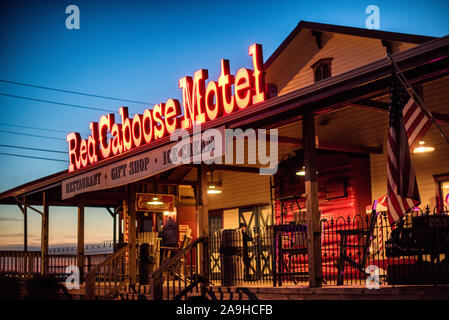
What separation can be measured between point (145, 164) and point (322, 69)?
7.03 m

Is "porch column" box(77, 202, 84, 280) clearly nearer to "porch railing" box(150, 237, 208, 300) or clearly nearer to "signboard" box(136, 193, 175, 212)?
"signboard" box(136, 193, 175, 212)

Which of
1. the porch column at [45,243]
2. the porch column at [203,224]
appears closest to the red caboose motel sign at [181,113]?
the porch column at [203,224]

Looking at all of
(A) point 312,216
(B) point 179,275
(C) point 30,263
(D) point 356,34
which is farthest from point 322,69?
(C) point 30,263

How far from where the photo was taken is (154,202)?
16.8 meters

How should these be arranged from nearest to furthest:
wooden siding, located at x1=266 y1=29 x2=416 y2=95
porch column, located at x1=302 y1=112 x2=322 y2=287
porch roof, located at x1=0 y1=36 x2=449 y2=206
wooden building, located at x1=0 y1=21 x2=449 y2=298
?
porch roof, located at x1=0 y1=36 x2=449 y2=206, wooden building, located at x1=0 y1=21 x2=449 y2=298, porch column, located at x1=302 y1=112 x2=322 y2=287, wooden siding, located at x1=266 y1=29 x2=416 y2=95

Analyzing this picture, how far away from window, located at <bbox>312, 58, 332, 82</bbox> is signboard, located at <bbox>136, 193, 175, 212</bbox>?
5.77 metres

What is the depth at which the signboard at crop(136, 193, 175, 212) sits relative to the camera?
1625 centimetres

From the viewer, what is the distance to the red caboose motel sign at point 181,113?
1211cm

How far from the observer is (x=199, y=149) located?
38.7 ft

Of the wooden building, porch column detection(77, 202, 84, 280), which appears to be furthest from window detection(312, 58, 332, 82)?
porch column detection(77, 202, 84, 280)

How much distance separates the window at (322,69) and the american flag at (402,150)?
9252 millimetres

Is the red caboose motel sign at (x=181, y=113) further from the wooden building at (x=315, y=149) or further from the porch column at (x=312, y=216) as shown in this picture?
the porch column at (x=312, y=216)

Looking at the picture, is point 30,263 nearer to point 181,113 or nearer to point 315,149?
point 181,113
